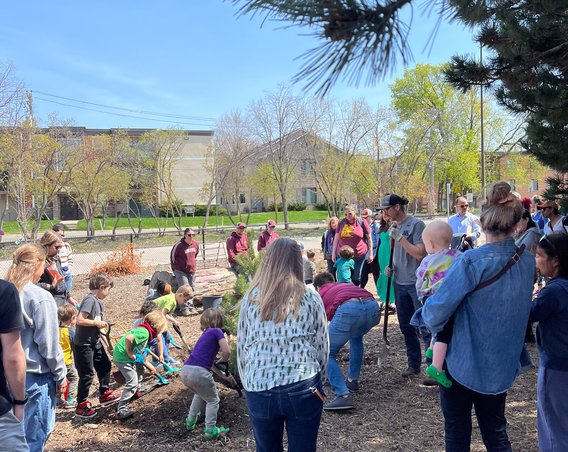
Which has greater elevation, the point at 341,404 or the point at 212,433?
the point at 341,404

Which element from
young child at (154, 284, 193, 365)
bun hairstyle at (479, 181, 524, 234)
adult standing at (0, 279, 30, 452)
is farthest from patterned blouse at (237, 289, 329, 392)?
young child at (154, 284, 193, 365)

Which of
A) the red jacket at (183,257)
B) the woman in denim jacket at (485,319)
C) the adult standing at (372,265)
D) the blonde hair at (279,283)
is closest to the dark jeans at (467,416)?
the woman in denim jacket at (485,319)

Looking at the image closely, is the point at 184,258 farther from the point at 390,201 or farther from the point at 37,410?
the point at 37,410

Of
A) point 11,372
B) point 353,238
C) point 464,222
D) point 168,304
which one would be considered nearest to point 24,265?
point 11,372

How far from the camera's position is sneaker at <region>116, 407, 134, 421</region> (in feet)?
15.8

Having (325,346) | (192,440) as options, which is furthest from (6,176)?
(325,346)

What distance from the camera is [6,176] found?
66.6 ft

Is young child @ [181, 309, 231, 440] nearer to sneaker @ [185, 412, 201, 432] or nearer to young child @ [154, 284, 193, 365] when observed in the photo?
sneaker @ [185, 412, 201, 432]

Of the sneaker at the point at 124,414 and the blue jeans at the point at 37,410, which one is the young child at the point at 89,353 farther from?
the blue jeans at the point at 37,410

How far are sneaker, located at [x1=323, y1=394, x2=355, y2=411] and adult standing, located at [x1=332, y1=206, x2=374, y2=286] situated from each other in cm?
439

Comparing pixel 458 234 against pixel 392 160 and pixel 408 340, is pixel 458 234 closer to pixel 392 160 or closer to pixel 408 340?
pixel 408 340

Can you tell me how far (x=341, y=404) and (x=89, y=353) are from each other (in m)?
2.55

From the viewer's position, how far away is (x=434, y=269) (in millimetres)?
3668

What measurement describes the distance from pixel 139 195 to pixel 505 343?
35503 mm
